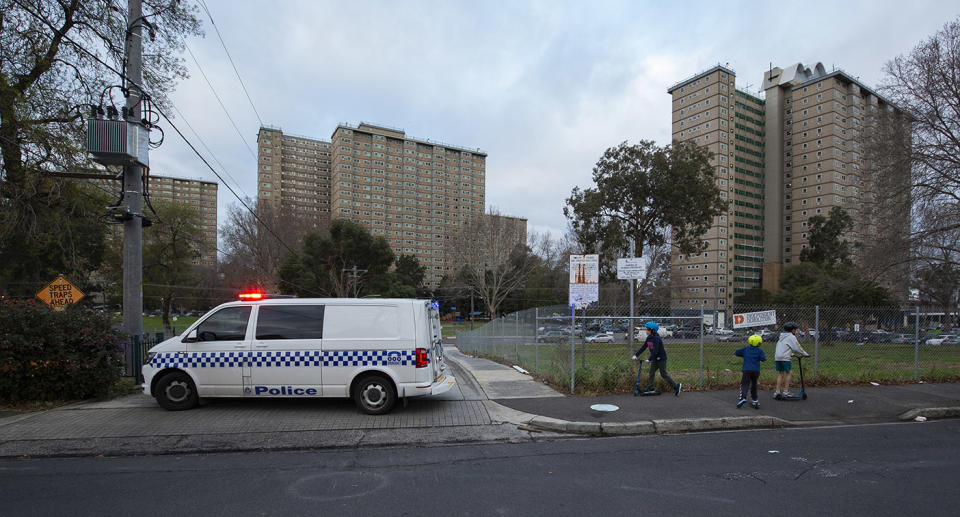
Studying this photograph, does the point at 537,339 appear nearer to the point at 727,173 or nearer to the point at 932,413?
the point at 932,413

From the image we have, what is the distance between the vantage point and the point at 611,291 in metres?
A: 50.7

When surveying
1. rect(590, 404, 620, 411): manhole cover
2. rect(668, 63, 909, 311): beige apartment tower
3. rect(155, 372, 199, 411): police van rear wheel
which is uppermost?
rect(668, 63, 909, 311): beige apartment tower

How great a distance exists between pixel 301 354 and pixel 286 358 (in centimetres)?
26

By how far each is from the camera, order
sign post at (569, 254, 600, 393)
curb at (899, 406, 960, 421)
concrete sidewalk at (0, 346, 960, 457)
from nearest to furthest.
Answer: concrete sidewalk at (0, 346, 960, 457) → curb at (899, 406, 960, 421) → sign post at (569, 254, 600, 393)

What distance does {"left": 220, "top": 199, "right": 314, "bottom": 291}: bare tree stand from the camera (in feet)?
175

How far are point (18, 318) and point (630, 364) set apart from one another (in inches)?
435

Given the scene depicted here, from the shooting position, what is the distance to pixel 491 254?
56.6 m

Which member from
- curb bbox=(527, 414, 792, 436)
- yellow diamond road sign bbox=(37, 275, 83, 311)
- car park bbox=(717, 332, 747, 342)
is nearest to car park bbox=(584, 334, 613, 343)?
car park bbox=(717, 332, 747, 342)

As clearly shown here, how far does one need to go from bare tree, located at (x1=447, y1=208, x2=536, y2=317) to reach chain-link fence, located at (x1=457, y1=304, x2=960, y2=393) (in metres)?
43.0

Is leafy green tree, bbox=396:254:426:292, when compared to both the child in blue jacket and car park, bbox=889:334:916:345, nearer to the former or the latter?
car park, bbox=889:334:916:345

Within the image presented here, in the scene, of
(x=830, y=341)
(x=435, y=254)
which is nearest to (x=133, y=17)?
(x=830, y=341)

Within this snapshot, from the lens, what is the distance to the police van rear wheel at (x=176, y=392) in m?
7.83

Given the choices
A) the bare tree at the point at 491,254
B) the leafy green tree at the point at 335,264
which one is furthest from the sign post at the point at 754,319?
the bare tree at the point at 491,254

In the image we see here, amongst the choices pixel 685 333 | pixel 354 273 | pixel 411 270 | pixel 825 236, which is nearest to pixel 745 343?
pixel 685 333
